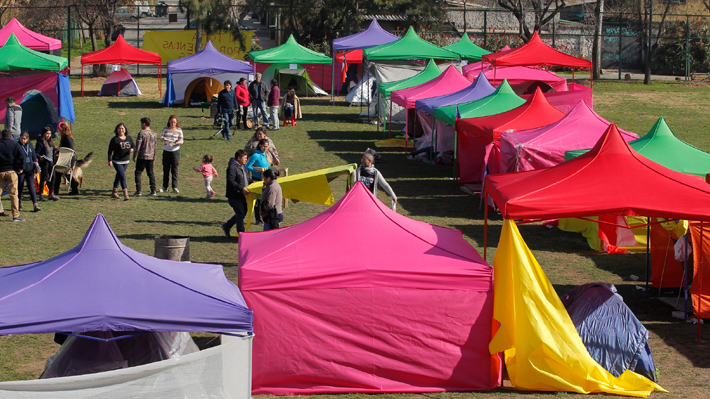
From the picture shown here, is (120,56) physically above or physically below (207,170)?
above

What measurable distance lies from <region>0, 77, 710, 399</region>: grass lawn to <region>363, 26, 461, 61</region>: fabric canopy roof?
2.46 metres

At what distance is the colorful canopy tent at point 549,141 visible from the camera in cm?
1380

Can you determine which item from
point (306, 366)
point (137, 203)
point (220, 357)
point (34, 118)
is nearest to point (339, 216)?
point (306, 366)

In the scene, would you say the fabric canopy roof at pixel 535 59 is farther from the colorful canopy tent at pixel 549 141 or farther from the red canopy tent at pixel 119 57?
the red canopy tent at pixel 119 57

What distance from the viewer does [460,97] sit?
18.8 m

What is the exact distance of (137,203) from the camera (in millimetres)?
14438

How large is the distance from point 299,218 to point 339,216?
18.9 feet

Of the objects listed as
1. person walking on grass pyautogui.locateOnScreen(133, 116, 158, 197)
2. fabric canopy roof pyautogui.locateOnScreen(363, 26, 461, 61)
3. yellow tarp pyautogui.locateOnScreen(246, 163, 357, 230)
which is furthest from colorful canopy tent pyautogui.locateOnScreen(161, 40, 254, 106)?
yellow tarp pyautogui.locateOnScreen(246, 163, 357, 230)

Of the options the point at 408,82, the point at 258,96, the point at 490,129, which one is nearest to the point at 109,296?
the point at 490,129

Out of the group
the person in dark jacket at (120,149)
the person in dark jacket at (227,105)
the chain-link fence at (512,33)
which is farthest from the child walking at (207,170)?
the chain-link fence at (512,33)

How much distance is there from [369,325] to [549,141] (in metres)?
8.00

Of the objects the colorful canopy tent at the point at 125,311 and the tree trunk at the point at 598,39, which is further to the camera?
the tree trunk at the point at 598,39

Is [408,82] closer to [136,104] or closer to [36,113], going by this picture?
[136,104]

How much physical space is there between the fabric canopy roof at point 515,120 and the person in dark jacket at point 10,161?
8.63m
